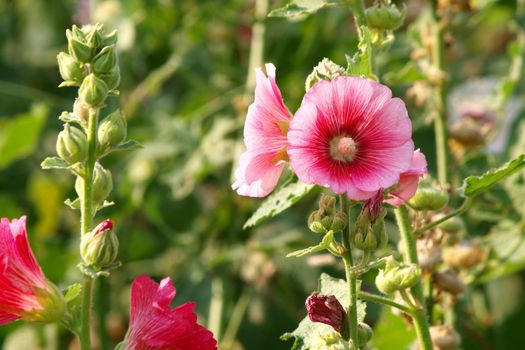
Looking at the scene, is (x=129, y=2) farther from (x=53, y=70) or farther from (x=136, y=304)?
(x=136, y=304)

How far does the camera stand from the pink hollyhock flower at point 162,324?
78cm

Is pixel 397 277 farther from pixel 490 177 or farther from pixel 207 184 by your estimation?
pixel 207 184

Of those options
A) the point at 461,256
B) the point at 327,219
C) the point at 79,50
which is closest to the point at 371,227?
the point at 327,219

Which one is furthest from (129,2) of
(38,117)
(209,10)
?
(38,117)

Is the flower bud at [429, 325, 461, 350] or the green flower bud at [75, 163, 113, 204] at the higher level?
the green flower bud at [75, 163, 113, 204]

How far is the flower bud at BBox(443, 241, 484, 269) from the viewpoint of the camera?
1.11 m

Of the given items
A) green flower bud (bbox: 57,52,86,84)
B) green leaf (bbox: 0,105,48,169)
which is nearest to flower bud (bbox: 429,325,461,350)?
green flower bud (bbox: 57,52,86,84)

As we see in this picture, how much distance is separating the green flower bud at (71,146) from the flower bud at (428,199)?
10.2 inches

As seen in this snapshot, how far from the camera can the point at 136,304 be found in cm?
80

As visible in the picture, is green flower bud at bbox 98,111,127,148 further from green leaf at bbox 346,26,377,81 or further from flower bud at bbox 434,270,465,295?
flower bud at bbox 434,270,465,295

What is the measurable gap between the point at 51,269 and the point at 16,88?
1.49 ft

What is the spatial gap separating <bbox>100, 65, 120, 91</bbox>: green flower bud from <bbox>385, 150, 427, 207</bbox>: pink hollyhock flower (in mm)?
223

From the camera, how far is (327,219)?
0.76 m

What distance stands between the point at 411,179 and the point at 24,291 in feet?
0.96
